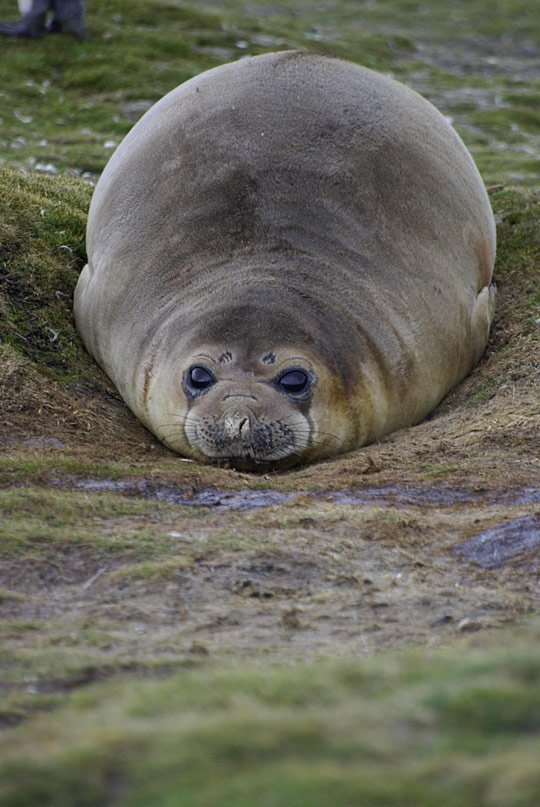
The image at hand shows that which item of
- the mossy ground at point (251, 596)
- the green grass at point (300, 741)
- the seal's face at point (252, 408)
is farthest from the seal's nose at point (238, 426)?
the green grass at point (300, 741)

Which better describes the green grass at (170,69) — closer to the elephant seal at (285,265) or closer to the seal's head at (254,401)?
the elephant seal at (285,265)

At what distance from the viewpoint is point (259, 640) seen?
406 centimetres

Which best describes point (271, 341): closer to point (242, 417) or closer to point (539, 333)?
point (242, 417)

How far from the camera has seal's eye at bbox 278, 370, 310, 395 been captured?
6.54m

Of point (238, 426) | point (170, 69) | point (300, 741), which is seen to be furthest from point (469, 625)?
point (170, 69)

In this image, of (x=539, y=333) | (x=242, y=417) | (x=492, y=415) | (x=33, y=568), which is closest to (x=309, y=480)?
(x=242, y=417)

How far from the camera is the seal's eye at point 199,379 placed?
657 centimetres

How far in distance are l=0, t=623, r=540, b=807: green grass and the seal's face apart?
10.3 feet

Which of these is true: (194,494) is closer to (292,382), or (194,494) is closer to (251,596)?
(292,382)

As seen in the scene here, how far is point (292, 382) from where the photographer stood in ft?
21.5

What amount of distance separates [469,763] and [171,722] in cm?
70

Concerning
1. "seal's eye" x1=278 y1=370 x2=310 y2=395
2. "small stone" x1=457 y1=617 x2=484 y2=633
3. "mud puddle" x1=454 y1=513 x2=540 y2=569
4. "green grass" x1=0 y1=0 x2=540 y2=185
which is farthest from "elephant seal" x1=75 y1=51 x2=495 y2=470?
"green grass" x1=0 y1=0 x2=540 y2=185

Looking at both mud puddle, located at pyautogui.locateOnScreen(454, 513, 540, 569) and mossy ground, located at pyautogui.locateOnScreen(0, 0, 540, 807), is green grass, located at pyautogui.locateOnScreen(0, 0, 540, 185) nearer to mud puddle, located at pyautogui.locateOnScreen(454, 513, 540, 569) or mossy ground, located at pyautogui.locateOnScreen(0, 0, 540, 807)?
mossy ground, located at pyautogui.locateOnScreen(0, 0, 540, 807)

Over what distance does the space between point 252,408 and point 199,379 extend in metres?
0.40
